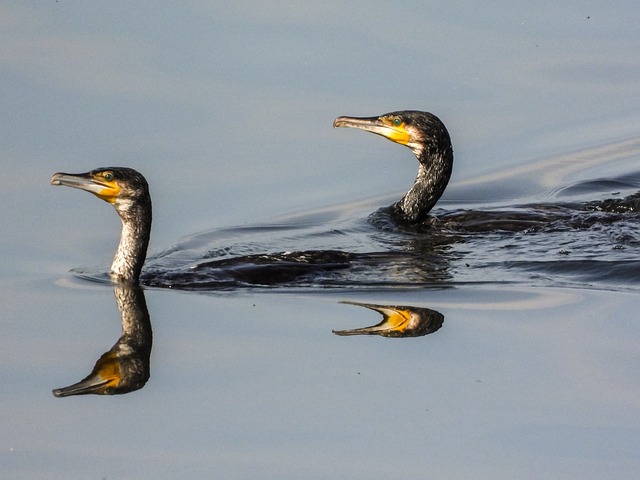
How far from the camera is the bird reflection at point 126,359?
9.32m

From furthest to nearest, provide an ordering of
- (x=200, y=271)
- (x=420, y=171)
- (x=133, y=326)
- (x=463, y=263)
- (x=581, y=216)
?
(x=420, y=171) < (x=581, y=216) < (x=463, y=263) < (x=200, y=271) < (x=133, y=326)

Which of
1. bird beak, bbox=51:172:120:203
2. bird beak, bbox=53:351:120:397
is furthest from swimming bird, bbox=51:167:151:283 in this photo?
bird beak, bbox=53:351:120:397

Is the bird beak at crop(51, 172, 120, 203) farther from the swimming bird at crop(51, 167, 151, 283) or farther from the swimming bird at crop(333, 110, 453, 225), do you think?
the swimming bird at crop(333, 110, 453, 225)

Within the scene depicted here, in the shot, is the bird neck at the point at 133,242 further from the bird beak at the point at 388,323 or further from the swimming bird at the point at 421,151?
the swimming bird at the point at 421,151

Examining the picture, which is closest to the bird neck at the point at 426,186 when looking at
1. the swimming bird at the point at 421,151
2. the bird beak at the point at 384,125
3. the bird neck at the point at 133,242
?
the swimming bird at the point at 421,151

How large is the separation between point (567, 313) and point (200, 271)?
106 inches

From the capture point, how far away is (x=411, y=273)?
465 inches

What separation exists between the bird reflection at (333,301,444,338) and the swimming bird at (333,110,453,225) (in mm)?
2947

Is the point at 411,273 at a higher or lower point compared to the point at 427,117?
lower

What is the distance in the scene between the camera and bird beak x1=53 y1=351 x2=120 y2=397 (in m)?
9.20

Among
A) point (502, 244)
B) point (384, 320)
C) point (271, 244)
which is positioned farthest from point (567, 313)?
point (271, 244)

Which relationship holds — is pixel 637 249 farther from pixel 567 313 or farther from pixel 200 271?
pixel 200 271

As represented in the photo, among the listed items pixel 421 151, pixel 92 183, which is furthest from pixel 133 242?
pixel 421 151

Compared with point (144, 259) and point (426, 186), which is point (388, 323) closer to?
point (144, 259)
